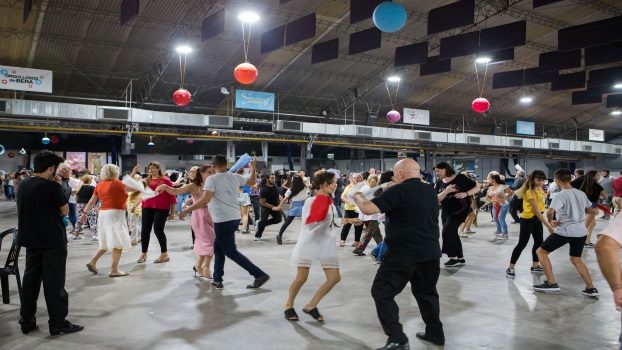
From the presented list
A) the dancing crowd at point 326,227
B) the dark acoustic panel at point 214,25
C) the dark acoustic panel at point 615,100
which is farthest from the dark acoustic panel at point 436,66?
the dancing crowd at point 326,227

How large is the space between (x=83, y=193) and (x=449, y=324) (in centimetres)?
753

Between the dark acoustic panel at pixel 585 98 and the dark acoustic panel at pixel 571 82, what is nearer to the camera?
the dark acoustic panel at pixel 571 82

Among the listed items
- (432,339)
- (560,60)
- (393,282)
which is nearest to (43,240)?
(393,282)

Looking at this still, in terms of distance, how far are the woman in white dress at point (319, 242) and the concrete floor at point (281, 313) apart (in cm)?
26

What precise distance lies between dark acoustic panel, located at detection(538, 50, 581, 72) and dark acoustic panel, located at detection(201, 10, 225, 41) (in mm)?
8141

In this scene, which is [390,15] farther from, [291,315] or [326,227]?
Answer: [291,315]

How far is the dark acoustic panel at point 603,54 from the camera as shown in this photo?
1075 cm

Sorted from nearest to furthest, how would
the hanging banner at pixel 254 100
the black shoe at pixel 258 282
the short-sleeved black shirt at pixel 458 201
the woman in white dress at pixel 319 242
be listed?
the woman in white dress at pixel 319 242, the black shoe at pixel 258 282, the short-sleeved black shirt at pixel 458 201, the hanging banner at pixel 254 100

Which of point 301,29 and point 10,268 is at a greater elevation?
point 301,29

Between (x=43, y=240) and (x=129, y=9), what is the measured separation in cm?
603

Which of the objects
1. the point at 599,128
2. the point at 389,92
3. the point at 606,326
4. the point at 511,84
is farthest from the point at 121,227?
the point at 599,128

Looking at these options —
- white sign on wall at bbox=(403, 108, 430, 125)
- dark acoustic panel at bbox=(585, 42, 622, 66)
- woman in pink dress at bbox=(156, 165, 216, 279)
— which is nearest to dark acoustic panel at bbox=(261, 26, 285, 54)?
woman in pink dress at bbox=(156, 165, 216, 279)

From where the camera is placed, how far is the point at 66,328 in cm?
357

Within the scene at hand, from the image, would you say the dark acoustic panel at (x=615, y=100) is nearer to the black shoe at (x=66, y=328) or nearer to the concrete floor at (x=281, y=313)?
the concrete floor at (x=281, y=313)
